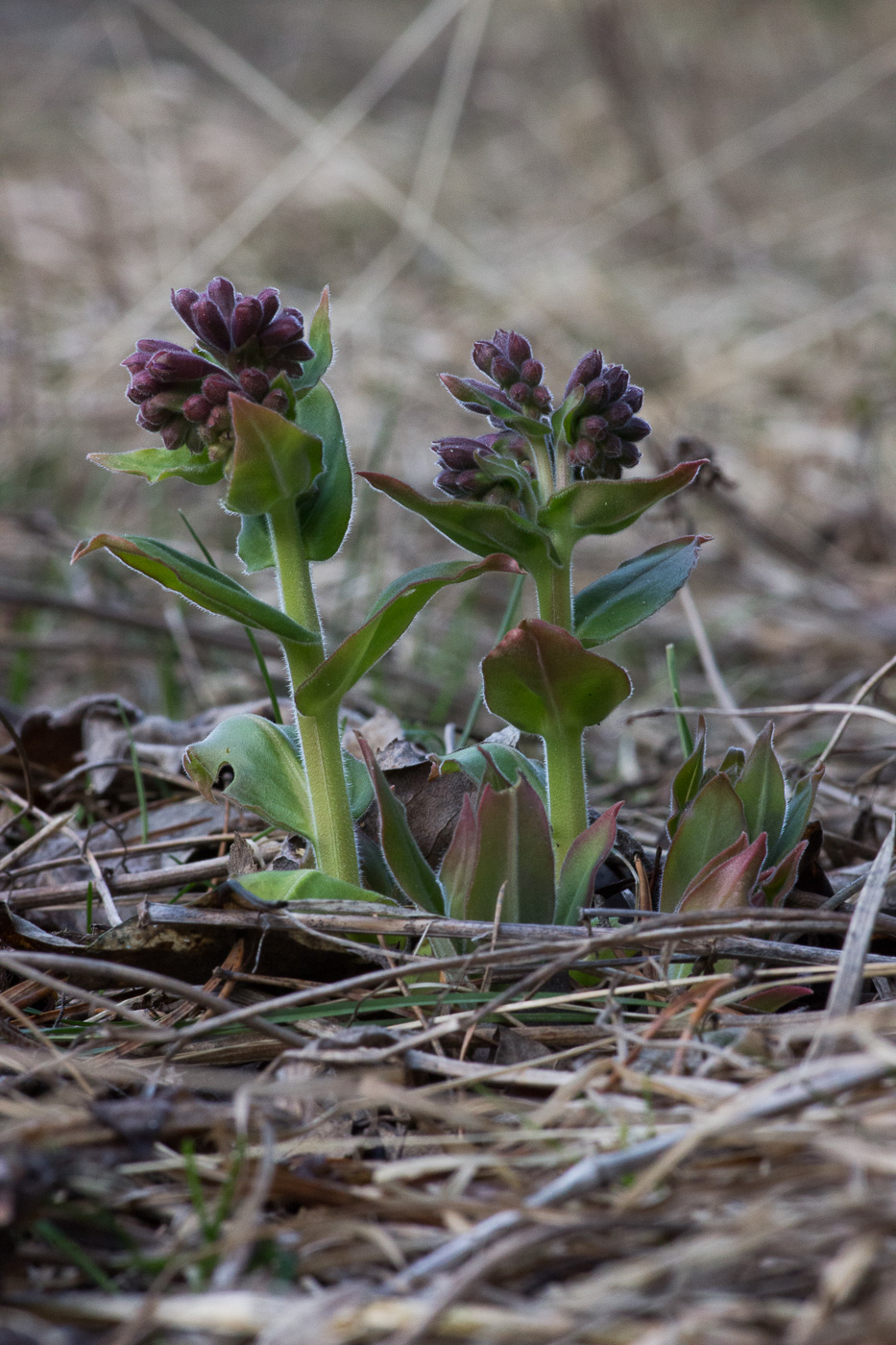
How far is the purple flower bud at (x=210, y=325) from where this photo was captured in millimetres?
1423

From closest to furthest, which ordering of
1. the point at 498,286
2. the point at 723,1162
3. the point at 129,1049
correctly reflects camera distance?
the point at 723,1162 → the point at 129,1049 → the point at 498,286

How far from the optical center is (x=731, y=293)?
6781 mm

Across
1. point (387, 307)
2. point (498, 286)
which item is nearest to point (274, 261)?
point (387, 307)

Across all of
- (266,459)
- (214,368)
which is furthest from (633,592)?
(214,368)

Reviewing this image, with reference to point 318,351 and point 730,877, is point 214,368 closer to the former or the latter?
point 318,351

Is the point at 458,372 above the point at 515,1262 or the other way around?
above

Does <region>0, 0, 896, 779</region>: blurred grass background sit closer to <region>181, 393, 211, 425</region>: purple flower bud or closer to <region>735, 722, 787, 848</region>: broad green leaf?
<region>735, 722, 787, 848</region>: broad green leaf

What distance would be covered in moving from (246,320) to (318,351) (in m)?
0.18

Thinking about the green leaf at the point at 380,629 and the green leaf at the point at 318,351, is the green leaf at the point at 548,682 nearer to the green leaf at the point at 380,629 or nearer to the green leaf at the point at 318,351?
the green leaf at the point at 380,629

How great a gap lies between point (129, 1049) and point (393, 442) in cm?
398

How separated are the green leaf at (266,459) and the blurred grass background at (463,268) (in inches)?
44.8

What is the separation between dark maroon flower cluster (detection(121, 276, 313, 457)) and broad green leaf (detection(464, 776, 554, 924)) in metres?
0.54

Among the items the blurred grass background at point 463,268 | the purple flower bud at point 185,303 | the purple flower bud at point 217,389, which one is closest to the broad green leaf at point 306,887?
the purple flower bud at point 217,389

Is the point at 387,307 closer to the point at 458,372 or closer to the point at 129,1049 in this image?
the point at 458,372
